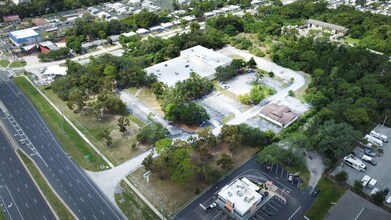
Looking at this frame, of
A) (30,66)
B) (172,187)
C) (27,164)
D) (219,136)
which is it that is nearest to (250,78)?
(219,136)

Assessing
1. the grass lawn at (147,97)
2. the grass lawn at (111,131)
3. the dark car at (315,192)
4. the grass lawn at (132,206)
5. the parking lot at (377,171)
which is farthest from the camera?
the grass lawn at (147,97)

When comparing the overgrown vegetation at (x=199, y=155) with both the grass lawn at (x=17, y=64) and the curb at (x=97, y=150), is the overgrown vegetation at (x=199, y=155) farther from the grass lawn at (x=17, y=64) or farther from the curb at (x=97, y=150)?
the grass lawn at (x=17, y=64)

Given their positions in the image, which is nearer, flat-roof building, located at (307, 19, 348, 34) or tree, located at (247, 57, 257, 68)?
Result: tree, located at (247, 57, 257, 68)

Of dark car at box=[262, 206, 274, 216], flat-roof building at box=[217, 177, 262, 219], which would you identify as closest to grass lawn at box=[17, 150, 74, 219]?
flat-roof building at box=[217, 177, 262, 219]

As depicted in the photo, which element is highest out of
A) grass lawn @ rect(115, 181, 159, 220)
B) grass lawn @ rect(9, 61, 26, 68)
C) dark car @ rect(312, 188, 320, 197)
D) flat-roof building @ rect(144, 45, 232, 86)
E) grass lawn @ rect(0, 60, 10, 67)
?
flat-roof building @ rect(144, 45, 232, 86)

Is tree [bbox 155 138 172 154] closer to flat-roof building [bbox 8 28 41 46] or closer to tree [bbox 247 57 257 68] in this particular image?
tree [bbox 247 57 257 68]

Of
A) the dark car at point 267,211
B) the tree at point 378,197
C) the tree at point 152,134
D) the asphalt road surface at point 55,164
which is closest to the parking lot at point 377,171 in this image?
the tree at point 378,197

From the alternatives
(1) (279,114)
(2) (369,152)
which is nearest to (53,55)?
(1) (279,114)

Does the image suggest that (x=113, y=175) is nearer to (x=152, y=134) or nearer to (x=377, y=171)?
(x=152, y=134)
